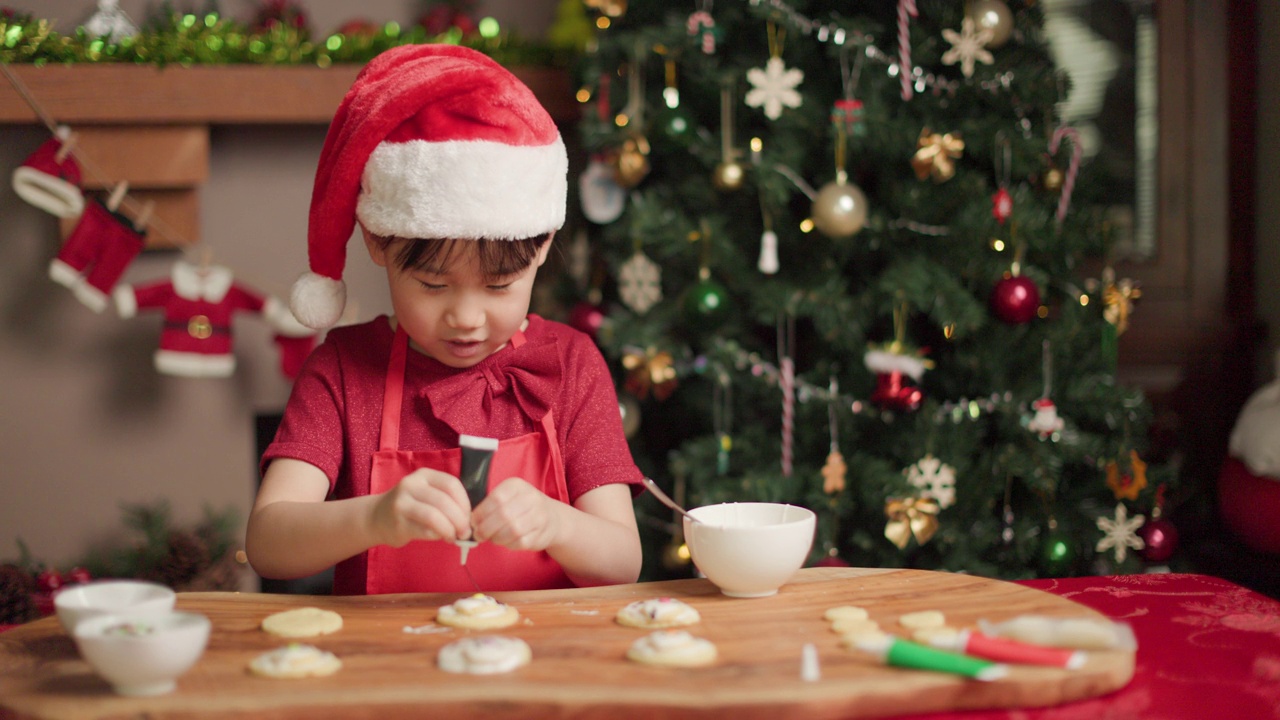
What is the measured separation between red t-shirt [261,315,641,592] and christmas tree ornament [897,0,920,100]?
106 cm

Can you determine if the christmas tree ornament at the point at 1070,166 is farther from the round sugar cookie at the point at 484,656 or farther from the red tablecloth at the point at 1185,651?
the round sugar cookie at the point at 484,656

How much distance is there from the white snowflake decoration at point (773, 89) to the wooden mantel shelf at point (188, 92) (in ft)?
1.80

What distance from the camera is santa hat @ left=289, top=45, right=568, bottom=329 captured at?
1.01 metres

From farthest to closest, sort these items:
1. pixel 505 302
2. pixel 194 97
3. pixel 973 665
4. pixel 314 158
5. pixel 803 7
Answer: pixel 314 158 < pixel 194 97 < pixel 803 7 < pixel 505 302 < pixel 973 665

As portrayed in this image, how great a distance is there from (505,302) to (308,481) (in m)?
0.29

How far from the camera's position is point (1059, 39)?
2.51 meters

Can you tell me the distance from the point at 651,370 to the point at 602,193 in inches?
15.4

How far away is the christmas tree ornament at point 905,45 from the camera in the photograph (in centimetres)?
193

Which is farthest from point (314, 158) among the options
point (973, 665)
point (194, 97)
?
point (973, 665)

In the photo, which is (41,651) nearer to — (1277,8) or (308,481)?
(308,481)

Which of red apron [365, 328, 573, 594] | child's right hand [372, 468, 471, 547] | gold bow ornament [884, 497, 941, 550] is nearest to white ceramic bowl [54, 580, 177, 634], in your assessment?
child's right hand [372, 468, 471, 547]

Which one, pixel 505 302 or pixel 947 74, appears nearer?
pixel 505 302

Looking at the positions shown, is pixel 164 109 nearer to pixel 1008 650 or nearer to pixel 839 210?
pixel 839 210

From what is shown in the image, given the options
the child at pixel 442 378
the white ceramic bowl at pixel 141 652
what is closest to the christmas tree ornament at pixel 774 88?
the child at pixel 442 378
